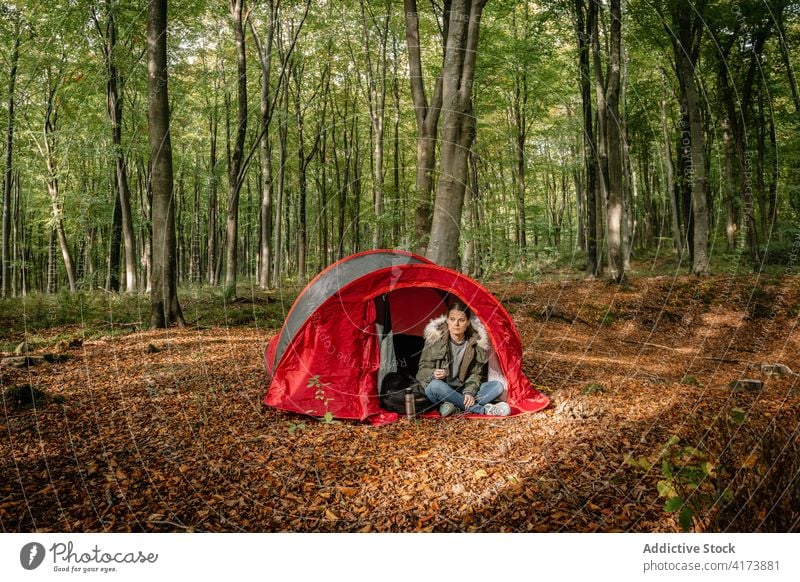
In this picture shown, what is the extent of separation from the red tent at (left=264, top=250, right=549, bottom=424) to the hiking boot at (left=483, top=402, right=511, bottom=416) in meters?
0.11

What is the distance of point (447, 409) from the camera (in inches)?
215

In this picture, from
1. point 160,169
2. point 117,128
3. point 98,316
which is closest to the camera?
point 160,169

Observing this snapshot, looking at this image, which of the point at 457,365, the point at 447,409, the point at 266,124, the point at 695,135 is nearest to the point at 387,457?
the point at 447,409

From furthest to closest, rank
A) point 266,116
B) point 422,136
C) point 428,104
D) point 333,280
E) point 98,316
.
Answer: point 266,116
point 428,104
point 98,316
point 422,136
point 333,280

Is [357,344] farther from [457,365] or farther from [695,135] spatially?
[695,135]

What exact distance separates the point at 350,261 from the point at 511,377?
2.54 meters

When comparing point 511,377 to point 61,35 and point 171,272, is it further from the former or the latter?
point 61,35

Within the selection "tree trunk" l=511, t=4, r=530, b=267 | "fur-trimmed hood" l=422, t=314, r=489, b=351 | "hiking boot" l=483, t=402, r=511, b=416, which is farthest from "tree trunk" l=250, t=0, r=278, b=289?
"hiking boot" l=483, t=402, r=511, b=416

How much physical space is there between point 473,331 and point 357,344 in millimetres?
1500

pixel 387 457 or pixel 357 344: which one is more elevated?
pixel 357 344

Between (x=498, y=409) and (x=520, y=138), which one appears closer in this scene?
(x=498, y=409)

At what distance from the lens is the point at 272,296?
51.5ft

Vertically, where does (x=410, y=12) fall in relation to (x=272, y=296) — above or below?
above
